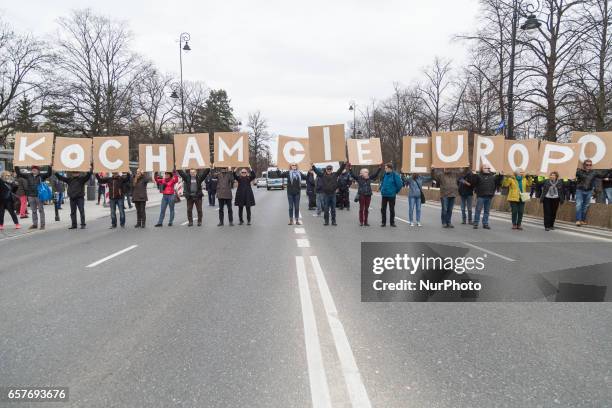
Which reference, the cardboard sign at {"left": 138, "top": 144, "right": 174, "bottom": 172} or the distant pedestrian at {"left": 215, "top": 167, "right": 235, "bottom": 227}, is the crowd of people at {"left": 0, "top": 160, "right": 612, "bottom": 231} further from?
the cardboard sign at {"left": 138, "top": 144, "right": 174, "bottom": 172}

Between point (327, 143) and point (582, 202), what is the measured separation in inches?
317

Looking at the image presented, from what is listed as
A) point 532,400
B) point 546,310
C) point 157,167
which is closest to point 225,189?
point 157,167

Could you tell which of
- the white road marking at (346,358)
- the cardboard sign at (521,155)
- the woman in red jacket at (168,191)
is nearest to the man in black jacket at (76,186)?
the woman in red jacket at (168,191)

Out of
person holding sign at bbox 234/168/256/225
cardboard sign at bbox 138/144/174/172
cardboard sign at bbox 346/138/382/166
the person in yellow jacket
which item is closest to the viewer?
the person in yellow jacket

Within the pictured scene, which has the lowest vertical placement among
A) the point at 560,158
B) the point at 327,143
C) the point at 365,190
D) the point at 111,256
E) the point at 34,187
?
the point at 111,256

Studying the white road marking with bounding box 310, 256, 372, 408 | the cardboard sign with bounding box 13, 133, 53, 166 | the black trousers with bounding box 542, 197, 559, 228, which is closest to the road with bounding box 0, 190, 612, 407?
the white road marking with bounding box 310, 256, 372, 408

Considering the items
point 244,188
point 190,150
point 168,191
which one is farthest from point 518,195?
point 168,191

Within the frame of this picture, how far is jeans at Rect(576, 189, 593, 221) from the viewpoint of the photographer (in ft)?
43.2

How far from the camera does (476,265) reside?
7332 mm

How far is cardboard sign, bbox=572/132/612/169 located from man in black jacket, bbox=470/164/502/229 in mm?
2954

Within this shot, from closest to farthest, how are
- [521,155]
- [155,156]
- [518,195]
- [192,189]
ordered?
1. [518,195]
2. [521,155]
3. [192,189]
4. [155,156]

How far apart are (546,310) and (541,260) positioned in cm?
330

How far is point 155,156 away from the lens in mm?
14477

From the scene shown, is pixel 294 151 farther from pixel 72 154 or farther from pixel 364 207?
pixel 72 154
